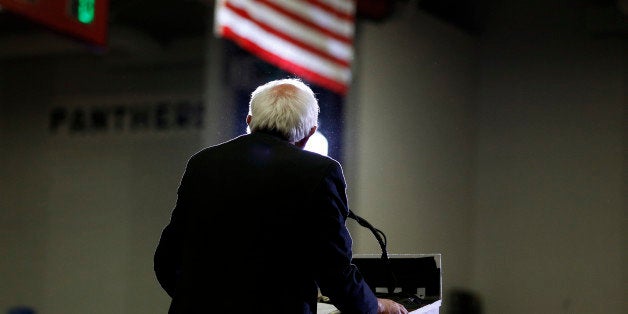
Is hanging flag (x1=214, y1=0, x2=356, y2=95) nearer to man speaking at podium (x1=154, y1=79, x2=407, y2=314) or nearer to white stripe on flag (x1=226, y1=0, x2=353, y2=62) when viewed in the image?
white stripe on flag (x1=226, y1=0, x2=353, y2=62)

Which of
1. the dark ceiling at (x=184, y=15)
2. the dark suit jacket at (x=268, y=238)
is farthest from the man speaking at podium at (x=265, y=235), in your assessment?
the dark ceiling at (x=184, y=15)

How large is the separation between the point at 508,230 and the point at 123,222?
2917 mm

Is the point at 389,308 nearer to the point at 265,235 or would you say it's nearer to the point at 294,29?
the point at 265,235

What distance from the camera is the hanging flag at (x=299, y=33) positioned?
362 cm

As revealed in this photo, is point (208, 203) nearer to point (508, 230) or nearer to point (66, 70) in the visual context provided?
point (508, 230)

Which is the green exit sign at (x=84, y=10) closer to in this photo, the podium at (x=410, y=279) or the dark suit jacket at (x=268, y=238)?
the dark suit jacket at (x=268, y=238)

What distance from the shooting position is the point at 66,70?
5.55 meters

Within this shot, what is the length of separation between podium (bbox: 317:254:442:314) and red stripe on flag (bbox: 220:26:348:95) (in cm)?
172

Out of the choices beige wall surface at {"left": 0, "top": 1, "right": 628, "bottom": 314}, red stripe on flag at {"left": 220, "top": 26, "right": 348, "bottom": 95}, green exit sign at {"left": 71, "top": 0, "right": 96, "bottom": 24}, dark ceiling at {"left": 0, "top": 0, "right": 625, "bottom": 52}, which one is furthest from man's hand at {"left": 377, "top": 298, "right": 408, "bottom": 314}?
dark ceiling at {"left": 0, "top": 0, "right": 625, "bottom": 52}

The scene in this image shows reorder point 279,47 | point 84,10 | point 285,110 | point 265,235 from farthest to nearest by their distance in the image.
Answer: point 279,47, point 84,10, point 285,110, point 265,235

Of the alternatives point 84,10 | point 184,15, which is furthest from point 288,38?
point 184,15

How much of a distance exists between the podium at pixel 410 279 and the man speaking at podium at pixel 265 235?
0.41 m

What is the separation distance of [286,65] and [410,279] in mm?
1876

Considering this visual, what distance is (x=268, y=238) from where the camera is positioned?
1.74 m
